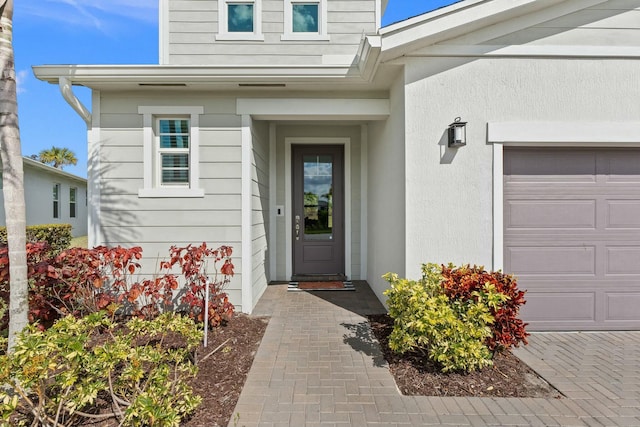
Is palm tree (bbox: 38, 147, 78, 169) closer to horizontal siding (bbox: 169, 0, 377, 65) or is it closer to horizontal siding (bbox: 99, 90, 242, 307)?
horizontal siding (bbox: 169, 0, 377, 65)

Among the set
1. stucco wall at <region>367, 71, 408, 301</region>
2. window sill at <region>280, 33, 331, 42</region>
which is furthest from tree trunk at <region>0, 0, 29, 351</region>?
window sill at <region>280, 33, 331, 42</region>

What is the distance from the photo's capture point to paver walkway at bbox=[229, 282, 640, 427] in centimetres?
235

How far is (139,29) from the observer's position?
6.45 m

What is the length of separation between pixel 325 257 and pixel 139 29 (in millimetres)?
5990

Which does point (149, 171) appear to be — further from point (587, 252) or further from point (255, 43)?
point (587, 252)

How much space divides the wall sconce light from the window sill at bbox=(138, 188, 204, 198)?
3.34m

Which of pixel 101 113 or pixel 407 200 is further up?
pixel 101 113

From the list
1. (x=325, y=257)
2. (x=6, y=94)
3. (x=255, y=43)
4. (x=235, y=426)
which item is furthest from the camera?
(x=325, y=257)

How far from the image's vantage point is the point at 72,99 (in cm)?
418

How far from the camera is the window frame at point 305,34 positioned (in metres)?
5.61

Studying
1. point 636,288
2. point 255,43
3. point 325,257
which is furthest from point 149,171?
point 636,288

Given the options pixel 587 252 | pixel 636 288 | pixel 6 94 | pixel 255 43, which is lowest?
pixel 636 288

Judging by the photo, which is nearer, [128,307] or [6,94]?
[6,94]

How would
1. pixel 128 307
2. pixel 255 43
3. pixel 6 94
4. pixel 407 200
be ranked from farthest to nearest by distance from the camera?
pixel 255 43 < pixel 128 307 < pixel 407 200 < pixel 6 94
